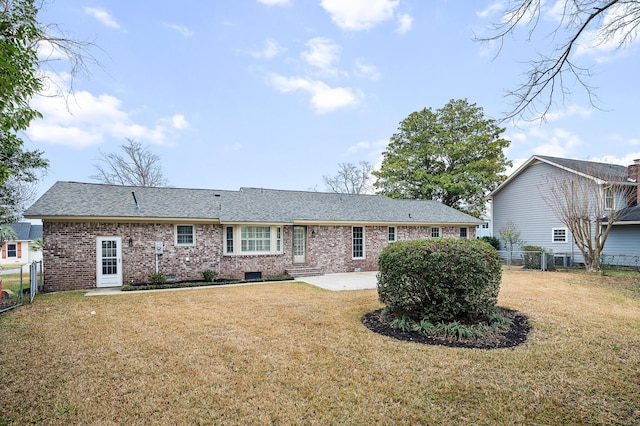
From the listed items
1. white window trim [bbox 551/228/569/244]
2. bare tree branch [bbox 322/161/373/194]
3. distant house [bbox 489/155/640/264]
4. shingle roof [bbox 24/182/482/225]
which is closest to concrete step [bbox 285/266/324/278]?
shingle roof [bbox 24/182/482/225]

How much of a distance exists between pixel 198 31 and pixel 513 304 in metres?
13.7

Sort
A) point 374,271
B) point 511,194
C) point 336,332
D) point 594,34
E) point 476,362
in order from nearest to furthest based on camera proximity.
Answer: point 594,34 < point 476,362 < point 336,332 < point 374,271 < point 511,194

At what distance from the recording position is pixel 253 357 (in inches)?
190

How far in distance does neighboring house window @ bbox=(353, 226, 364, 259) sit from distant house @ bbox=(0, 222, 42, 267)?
96.8ft

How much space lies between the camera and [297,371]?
4.31 meters

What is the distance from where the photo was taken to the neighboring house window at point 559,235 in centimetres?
1889

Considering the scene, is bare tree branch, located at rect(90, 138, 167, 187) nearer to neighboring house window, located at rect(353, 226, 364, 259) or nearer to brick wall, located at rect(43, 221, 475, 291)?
brick wall, located at rect(43, 221, 475, 291)

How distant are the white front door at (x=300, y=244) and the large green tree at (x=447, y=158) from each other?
579 inches


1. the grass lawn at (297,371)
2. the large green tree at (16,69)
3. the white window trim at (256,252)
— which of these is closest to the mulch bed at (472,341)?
the grass lawn at (297,371)

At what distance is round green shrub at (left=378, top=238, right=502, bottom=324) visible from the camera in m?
5.78

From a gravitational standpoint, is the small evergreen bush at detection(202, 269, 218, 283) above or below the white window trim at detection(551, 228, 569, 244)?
below

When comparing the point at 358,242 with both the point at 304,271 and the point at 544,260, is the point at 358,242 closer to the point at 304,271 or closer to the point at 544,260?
the point at 304,271

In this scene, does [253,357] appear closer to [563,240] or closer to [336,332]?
[336,332]

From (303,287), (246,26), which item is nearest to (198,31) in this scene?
(246,26)
